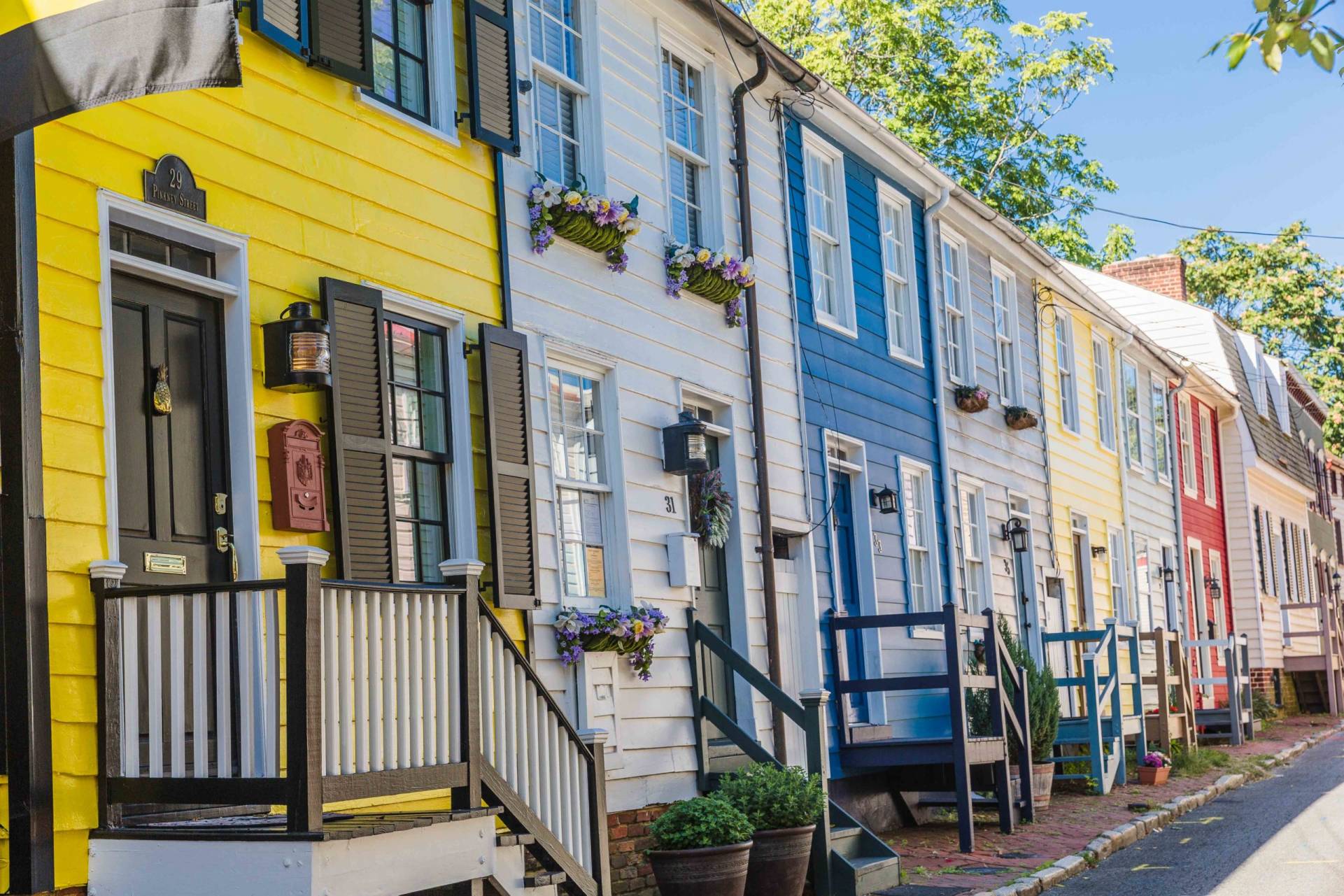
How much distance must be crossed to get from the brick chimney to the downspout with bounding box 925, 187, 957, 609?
19.6 meters

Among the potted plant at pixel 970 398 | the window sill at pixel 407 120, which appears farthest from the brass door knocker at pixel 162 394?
the potted plant at pixel 970 398

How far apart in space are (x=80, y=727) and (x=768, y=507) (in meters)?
6.50

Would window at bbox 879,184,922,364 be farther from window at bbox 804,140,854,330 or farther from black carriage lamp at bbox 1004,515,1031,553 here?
black carriage lamp at bbox 1004,515,1031,553

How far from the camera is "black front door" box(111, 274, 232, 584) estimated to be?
632cm

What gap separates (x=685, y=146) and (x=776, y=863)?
5.27m

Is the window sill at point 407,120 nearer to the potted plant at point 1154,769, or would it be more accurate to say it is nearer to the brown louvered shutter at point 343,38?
the brown louvered shutter at point 343,38

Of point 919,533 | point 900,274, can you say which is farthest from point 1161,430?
point 919,533

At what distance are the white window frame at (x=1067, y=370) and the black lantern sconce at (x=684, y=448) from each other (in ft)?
35.3

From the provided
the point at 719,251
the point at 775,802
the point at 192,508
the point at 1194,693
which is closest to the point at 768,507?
the point at 719,251

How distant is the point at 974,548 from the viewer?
16.1 metres

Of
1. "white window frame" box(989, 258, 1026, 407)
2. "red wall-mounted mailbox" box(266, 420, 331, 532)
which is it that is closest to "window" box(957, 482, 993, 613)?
"white window frame" box(989, 258, 1026, 407)

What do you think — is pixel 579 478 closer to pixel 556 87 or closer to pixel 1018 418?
pixel 556 87

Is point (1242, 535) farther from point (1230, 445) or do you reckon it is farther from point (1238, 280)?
point (1238, 280)

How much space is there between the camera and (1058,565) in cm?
1858
